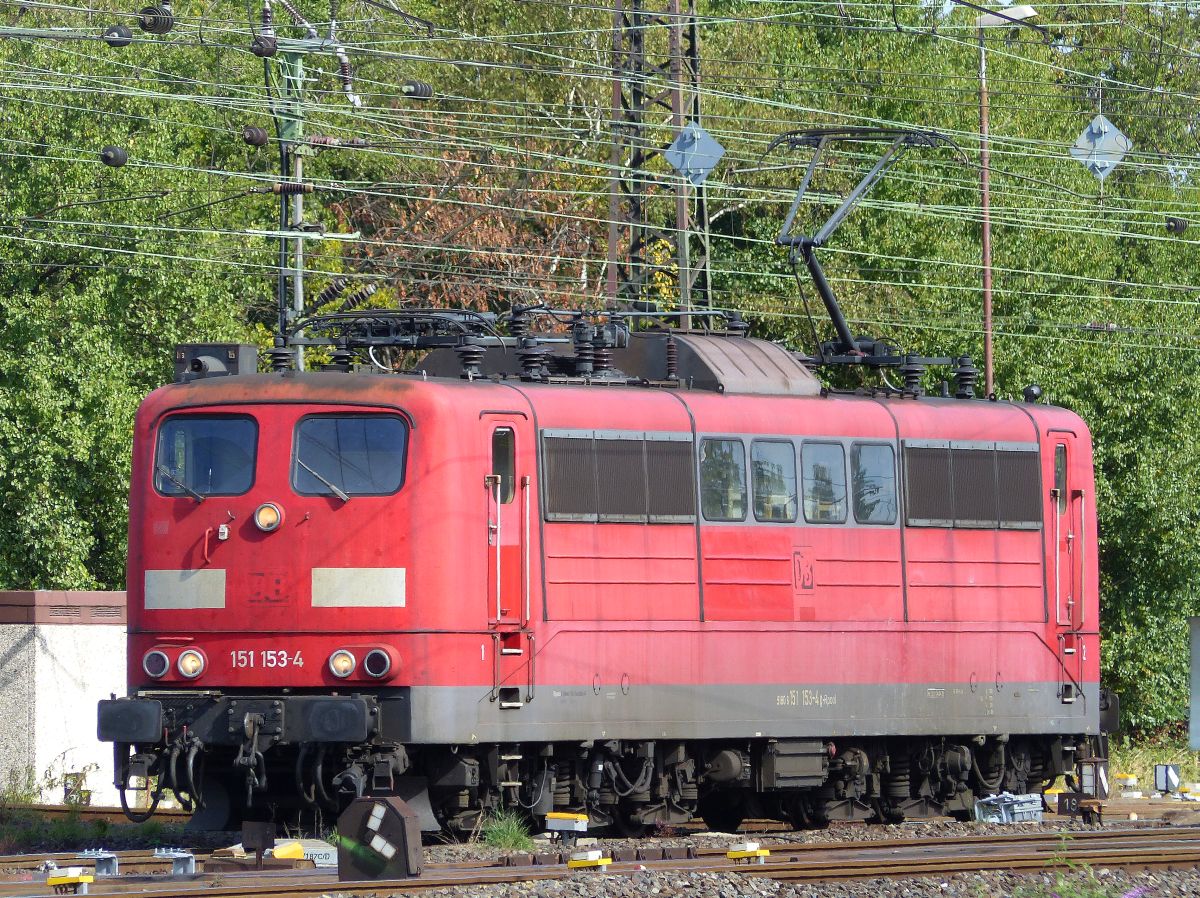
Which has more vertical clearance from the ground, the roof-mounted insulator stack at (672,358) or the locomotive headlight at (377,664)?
the roof-mounted insulator stack at (672,358)

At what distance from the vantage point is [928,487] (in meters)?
18.8

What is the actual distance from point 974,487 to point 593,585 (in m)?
4.45

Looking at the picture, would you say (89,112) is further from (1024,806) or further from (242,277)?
(1024,806)

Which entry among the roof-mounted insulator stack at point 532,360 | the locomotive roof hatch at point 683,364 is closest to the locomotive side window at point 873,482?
the locomotive roof hatch at point 683,364

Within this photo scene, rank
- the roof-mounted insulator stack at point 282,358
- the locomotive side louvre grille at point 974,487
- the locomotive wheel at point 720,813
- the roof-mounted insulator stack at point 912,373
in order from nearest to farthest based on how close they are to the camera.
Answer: the roof-mounted insulator stack at point 282,358 → the locomotive side louvre grille at point 974,487 → the locomotive wheel at point 720,813 → the roof-mounted insulator stack at point 912,373

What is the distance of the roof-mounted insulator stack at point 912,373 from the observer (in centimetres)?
1978

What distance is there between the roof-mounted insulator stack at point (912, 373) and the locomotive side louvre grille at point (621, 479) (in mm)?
4030

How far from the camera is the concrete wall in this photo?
23406 millimetres

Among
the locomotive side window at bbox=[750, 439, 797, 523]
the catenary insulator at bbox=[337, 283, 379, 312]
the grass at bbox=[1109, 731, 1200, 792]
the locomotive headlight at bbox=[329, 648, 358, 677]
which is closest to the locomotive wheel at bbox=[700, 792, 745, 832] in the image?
the locomotive side window at bbox=[750, 439, 797, 523]

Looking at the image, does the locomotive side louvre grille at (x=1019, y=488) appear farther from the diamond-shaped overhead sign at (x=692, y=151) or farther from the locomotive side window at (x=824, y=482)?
the diamond-shaped overhead sign at (x=692, y=151)

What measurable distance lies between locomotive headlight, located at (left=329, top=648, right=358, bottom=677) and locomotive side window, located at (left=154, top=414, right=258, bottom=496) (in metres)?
1.48

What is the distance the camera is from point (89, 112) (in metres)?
33.9

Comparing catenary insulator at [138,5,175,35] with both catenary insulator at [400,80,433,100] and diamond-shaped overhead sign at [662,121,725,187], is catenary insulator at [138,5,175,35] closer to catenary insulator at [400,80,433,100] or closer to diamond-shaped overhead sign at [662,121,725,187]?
catenary insulator at [400,80,433,100]

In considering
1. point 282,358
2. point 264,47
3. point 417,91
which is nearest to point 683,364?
point 282,358
